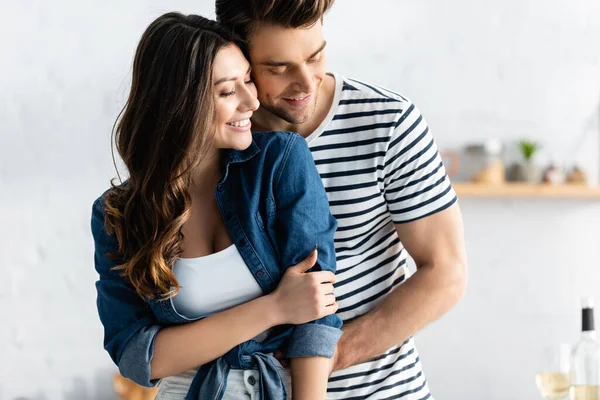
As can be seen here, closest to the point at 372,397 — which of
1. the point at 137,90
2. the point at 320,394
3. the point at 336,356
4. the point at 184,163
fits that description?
the point at 336,356

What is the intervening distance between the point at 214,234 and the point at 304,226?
6.5 inches

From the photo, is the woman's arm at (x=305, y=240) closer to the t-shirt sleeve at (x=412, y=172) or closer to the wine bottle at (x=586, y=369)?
the t-shirt sleeve at (x=412, y=172)

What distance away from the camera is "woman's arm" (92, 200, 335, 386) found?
133 centimetres

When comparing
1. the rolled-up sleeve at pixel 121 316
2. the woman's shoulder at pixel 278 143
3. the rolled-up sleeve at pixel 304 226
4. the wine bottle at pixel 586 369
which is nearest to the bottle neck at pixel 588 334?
the wine bottle at pixel 586 369

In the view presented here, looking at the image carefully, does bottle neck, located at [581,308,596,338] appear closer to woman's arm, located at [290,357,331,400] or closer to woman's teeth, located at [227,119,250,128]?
woman's arm, located at [290,357,331,400]

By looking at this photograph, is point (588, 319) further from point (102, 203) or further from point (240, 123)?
point (102, 203)

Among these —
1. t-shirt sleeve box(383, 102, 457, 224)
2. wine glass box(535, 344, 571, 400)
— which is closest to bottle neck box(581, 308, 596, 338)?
wine glass box(535, 344, 571, 400)

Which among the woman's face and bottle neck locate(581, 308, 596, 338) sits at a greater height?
the woman's face

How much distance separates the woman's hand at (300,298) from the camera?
4.36ft

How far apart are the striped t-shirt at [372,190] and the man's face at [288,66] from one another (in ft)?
0.27

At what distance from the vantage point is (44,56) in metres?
3.06

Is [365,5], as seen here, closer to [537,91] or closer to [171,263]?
[537,91]

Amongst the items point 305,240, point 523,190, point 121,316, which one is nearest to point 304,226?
point 305,240

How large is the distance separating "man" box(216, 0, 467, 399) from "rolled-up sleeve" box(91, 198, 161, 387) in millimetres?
361
